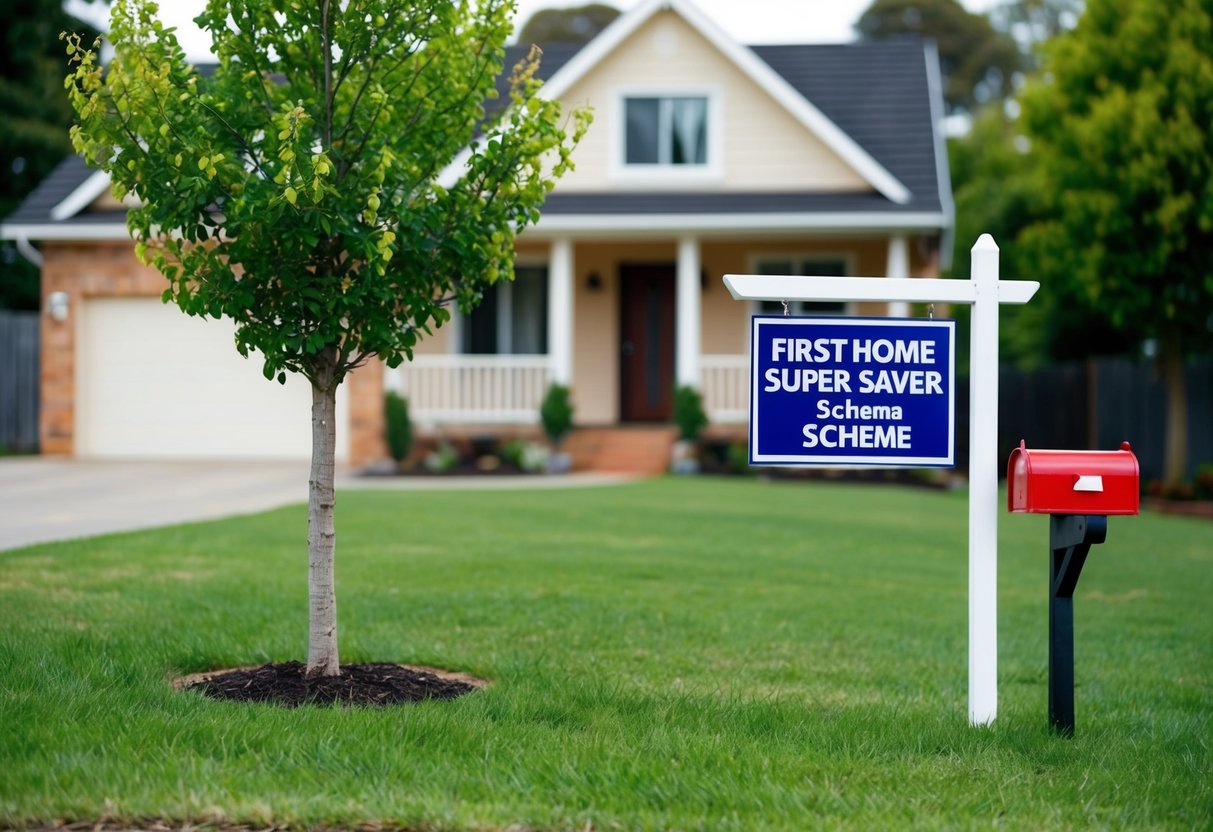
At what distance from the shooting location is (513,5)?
18.1 ft

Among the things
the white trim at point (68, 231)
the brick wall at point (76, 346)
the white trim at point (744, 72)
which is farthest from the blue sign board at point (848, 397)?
the white trim at point (68, 231)

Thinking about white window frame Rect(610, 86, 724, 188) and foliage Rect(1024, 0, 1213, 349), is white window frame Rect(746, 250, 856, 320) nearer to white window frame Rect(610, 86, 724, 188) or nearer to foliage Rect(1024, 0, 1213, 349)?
white window frame Rect(610, 86, 724, 188)

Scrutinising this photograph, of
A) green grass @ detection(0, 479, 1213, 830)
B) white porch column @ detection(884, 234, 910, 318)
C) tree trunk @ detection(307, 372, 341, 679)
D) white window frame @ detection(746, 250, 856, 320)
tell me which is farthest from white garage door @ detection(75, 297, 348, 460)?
tree trunk @ detection(307, 372, 341, 679)

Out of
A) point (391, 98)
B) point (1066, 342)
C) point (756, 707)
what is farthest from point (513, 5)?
point (1066, 342)

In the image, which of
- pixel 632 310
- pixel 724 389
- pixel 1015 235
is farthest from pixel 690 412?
pixel 1015 235

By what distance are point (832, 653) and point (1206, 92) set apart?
40.1 feet

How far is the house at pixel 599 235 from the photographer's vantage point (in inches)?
706

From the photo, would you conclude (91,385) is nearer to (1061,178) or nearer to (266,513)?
(266,513)

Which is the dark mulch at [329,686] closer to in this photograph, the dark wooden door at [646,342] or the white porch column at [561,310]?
the white porch column at [561,310]

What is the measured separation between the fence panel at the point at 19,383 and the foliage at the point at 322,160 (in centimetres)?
1544

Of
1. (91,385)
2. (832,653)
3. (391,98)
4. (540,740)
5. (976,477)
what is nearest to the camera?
(540,740)

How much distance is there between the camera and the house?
1794cm

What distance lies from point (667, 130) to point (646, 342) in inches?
128

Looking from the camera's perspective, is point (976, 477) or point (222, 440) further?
point (222, 440)
